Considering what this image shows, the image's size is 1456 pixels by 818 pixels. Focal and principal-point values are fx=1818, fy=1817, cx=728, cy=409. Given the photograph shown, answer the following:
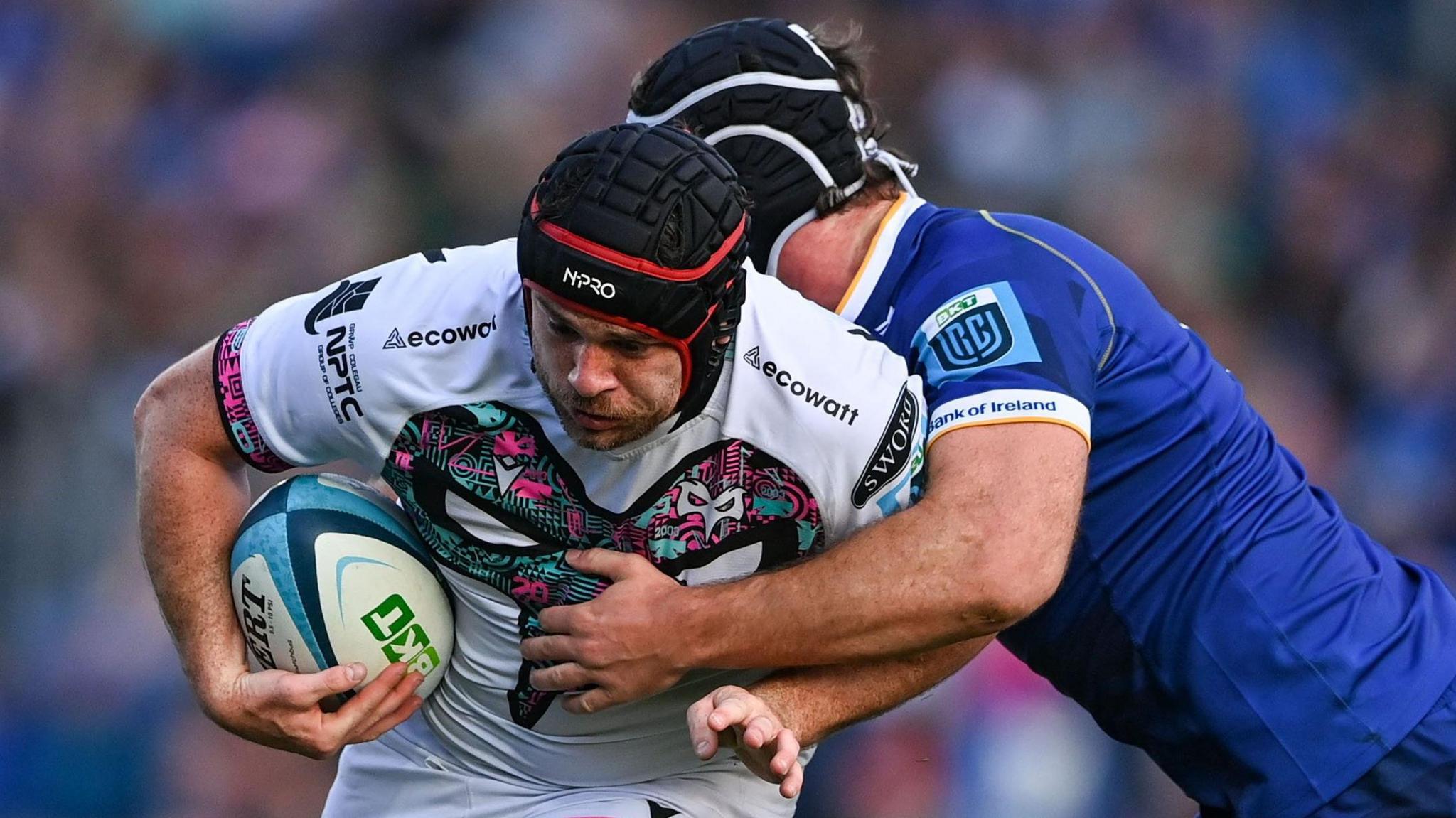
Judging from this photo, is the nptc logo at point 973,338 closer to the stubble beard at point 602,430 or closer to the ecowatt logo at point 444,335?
the stubble beard at point 602,430

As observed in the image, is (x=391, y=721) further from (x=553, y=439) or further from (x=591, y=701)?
(x=553, y=439)

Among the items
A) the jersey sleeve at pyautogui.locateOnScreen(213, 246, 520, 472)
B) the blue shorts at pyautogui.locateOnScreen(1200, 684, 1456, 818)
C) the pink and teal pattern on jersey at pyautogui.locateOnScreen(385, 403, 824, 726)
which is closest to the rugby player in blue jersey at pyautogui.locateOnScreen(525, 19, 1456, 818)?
the blue shorts at pyautogui.locateOnScreen(1200, 684, 1456, 818)

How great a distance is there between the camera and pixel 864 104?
504cm

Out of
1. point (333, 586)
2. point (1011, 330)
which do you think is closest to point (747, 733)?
point (333, 586)

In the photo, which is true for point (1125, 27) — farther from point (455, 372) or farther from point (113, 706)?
point (455, 372)

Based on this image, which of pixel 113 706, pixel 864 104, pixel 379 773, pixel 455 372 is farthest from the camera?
pixel 113 706

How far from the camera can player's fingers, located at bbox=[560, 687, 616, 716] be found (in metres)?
3.93

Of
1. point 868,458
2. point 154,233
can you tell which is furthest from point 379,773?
point 154,233

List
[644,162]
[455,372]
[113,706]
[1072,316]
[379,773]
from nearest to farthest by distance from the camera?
[644,162] → [455,372] → [1072,316] → [379,773] → [113,706]

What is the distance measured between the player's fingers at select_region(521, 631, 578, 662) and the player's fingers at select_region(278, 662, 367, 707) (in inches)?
14.9

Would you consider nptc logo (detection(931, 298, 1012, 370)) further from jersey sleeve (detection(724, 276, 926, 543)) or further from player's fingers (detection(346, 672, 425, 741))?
player's fingers (detection(346, 672, 425, 741))

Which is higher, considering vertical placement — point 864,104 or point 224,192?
point 864,104

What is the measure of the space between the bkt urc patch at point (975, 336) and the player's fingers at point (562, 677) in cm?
103

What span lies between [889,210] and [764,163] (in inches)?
13.6
